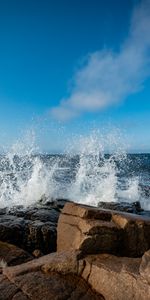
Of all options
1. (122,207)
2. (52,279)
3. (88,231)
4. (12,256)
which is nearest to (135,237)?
(88,231)

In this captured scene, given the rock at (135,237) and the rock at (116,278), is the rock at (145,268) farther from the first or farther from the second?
the rock at (135,237)

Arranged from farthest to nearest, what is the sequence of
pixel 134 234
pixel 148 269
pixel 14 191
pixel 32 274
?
1. pixel 14 191
2. pixel 134 234
3. pixel 32 274
4. pixel 148 269

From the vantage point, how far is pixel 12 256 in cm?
640

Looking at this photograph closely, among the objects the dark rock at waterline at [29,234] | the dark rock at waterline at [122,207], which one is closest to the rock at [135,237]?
the dark rock at waterline at [29,234]

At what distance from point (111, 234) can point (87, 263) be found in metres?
0.71

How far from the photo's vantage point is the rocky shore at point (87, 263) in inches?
181

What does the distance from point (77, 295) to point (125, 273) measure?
0.73 m

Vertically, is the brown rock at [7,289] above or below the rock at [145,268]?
below

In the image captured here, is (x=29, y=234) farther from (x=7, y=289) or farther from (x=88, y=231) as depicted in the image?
(x=7, y=289)

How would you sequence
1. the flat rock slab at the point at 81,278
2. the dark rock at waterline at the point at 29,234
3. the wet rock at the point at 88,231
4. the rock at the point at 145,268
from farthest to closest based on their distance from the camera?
the dark rock at waterline at the point at 29,234, the wet rock at the point at 88,231, the flat rock slab at the point at 81,278, the rock at the point at 145,268

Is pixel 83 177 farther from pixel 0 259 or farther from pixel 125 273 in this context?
pixel 125 273

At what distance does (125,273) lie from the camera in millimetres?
4617

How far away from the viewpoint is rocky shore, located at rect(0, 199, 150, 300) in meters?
4.59

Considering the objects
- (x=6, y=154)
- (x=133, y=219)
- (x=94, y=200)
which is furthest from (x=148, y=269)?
(x=6, y=154)
